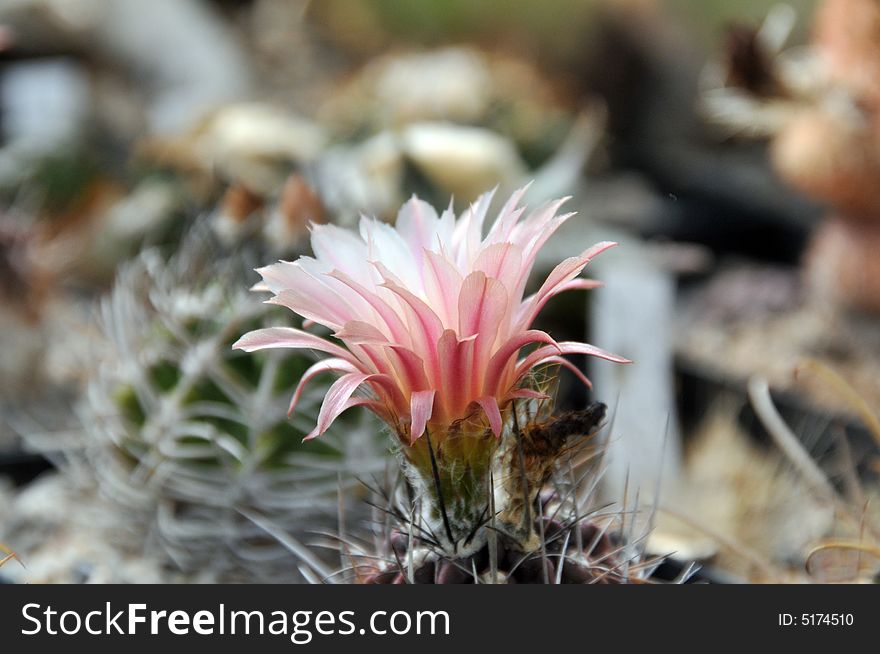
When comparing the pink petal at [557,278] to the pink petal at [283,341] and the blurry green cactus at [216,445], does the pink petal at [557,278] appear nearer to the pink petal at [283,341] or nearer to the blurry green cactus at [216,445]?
the pink petal at [283,341]

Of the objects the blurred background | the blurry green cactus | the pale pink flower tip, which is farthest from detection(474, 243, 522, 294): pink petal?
the blurry green cactus

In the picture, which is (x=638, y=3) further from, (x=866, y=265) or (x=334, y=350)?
(x=334, y=350)

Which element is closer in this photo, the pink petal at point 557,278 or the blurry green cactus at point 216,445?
the pink petal at point 557,278

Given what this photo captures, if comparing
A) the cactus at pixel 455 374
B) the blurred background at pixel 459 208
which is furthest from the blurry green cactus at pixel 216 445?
the cactus at pixel 455 374

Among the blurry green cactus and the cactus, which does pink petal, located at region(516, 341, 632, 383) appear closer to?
the cactus

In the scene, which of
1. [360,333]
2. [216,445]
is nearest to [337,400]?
[360,333]

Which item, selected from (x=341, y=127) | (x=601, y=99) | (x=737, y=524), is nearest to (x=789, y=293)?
(x=737, y=524)

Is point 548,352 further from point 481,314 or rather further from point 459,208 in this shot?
point 459,208
